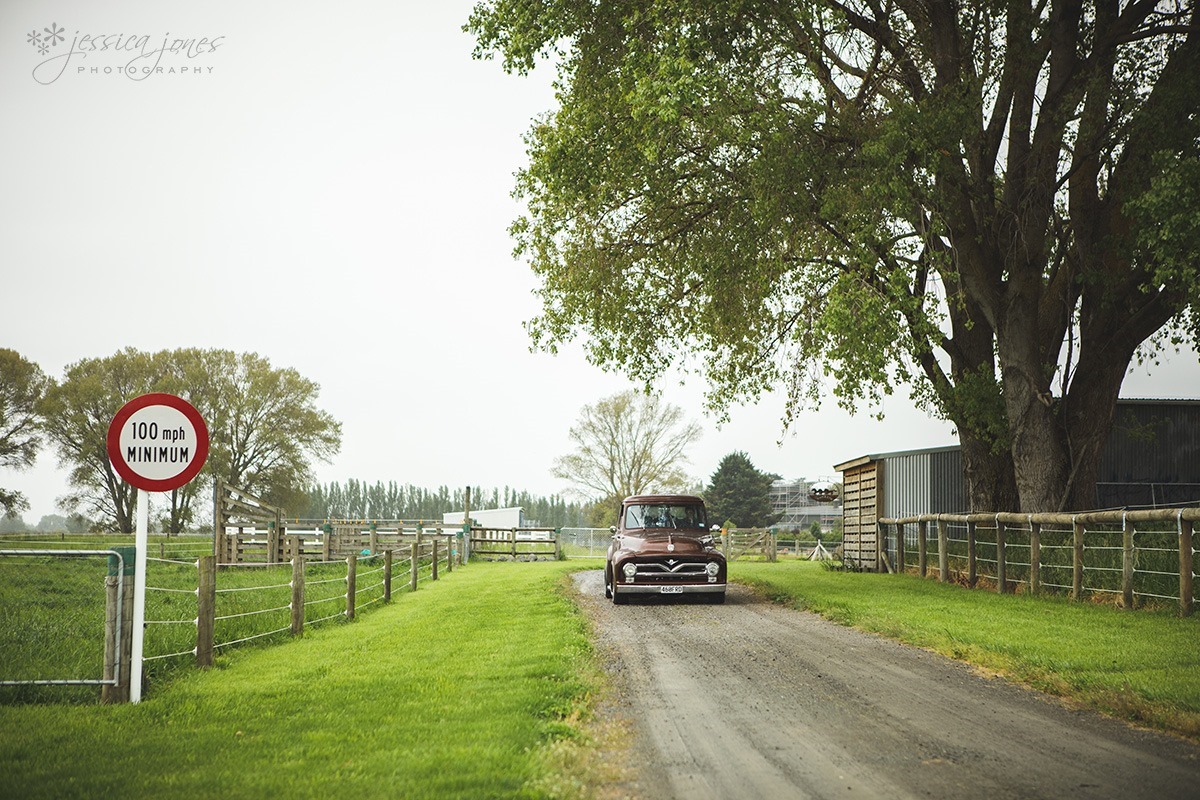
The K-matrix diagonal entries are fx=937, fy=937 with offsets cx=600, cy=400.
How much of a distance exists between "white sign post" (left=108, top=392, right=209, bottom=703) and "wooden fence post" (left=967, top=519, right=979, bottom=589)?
14828 millimetres

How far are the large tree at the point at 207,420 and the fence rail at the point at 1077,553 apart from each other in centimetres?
4474

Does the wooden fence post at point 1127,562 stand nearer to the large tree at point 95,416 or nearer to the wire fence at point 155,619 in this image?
the wire fence at point 155,619

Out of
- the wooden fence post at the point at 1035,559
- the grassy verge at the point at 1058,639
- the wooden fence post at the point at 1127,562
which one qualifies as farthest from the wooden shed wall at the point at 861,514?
the wooden fence post at the point at 1127,562

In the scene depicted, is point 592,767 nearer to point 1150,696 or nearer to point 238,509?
point 1150,696

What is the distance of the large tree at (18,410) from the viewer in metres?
50.0

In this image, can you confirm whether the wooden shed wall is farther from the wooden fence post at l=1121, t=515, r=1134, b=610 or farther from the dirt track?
the dirt track

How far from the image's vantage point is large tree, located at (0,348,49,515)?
50.0m

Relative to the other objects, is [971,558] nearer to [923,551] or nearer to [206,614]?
[923,551]

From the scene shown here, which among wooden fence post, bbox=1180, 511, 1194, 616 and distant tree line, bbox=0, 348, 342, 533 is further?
distant tree line, bbox=0, 348, 342, 533

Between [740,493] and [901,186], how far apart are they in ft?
226

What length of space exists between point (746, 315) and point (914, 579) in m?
6.80

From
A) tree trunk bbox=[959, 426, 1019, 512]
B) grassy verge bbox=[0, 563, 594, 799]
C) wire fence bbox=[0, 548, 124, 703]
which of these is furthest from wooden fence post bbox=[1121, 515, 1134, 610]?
wire fence bbox=[0, 548, 124, 703]

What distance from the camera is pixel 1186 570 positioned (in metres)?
12.0

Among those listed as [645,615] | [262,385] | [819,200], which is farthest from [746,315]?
[262,385]
